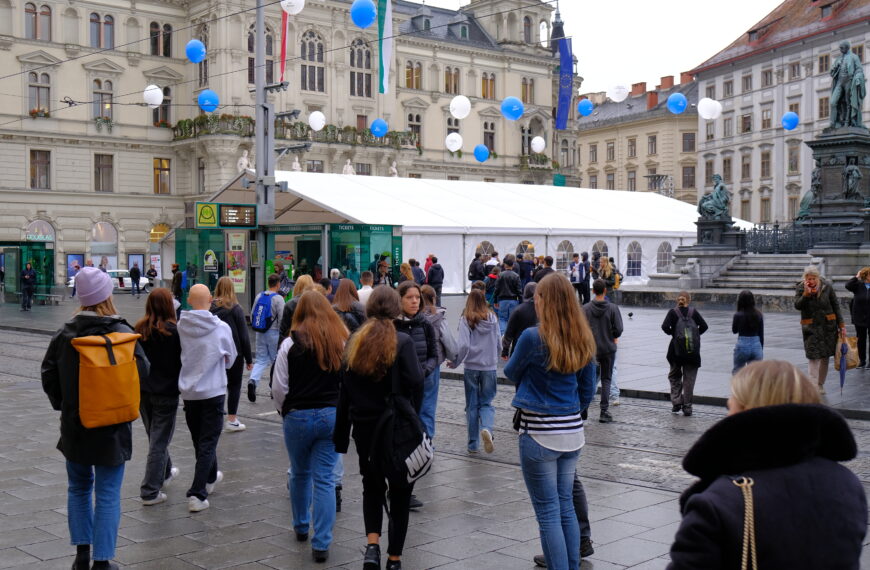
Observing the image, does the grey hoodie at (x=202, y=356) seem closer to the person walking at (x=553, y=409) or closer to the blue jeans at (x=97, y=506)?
the blue jeans at (x=97, y=506)

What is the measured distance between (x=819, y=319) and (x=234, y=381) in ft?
23.5

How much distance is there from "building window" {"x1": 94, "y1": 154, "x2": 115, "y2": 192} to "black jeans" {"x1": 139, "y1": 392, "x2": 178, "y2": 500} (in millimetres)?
48285

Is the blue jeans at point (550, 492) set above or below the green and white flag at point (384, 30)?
below

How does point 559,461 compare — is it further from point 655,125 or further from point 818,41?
point 655,125

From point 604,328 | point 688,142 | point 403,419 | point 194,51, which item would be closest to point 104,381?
point 403,419

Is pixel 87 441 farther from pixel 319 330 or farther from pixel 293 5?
pixel 293 5

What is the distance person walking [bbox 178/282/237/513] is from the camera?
712 cm

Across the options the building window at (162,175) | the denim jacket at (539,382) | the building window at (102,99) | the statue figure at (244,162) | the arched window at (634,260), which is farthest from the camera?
the building window at (162,175)

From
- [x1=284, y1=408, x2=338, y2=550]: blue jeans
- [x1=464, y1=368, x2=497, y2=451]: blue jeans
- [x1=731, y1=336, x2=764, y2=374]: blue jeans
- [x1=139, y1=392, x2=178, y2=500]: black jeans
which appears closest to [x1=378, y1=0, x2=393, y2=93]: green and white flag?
[x1=731, y1=336, x2=764, y2=374]: blue jeans

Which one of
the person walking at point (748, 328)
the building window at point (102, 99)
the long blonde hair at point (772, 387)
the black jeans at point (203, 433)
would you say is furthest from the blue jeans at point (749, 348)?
the building window at point (102, 99)

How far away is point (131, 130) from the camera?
53438 millimetres

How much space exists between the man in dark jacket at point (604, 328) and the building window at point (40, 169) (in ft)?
150

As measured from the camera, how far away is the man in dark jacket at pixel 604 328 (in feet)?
36.4

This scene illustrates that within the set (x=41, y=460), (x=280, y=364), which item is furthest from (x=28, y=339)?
(x=280, y=364)
